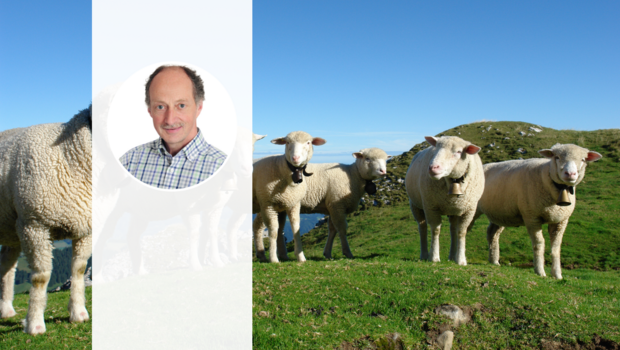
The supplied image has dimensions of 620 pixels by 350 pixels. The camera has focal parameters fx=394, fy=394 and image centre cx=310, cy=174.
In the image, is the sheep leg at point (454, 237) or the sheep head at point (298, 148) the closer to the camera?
the sheep head at point (298, 148)

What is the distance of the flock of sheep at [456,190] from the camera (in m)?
9.63

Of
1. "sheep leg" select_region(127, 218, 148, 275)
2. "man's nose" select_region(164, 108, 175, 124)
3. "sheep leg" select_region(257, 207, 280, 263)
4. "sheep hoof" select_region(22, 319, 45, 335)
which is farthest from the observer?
"sheep leg" select_region(257, 207, 280, 263)

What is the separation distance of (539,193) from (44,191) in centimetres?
1090

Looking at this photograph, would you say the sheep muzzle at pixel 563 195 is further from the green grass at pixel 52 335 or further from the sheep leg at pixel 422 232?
the green grass at pixel 52 335

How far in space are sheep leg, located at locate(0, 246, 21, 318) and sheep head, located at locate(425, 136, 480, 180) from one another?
8453 millimetres

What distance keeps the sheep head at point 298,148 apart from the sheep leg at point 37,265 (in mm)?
5454

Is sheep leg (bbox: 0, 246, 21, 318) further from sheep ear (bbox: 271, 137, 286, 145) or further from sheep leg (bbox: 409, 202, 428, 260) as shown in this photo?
sheep leg (bbox: 409, 202, 428, 260)

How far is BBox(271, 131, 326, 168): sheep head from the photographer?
31.7 ft

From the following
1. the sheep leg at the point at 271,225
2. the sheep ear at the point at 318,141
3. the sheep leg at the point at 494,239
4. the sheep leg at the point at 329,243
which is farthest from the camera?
the sheep leg at the point at 329,243

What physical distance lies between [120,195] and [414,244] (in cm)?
1254

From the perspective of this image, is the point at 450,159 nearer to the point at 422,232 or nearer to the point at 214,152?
the point at 422,232

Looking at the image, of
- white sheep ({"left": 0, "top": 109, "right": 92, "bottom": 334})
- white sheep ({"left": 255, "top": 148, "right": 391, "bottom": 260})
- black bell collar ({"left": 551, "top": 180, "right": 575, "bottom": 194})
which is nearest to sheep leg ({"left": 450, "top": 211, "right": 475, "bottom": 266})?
black bell collar ({"left": 551, "top": 180, "right": 575, "bottom": 194})

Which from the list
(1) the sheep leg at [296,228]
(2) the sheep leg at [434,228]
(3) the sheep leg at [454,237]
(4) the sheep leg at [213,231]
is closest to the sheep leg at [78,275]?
(4) the sheep leg at [213,231]

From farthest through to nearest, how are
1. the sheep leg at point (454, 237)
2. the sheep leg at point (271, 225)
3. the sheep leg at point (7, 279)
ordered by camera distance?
the sheep leg at point (454, 237), the sheep leg at point (271, 225), the sheep leg at point (7, 279)
